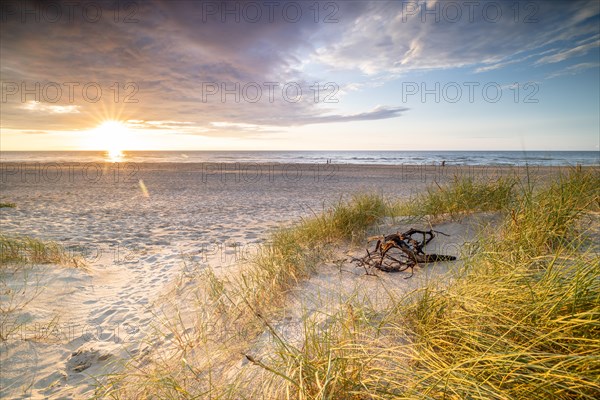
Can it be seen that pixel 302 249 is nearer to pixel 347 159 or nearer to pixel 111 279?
pixel 111 279

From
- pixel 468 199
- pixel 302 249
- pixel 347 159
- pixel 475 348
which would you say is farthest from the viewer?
pixel 347 159

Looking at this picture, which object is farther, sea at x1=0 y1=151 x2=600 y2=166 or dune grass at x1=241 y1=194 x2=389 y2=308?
sea at x1=0 y1=151 x2=600 y2=166

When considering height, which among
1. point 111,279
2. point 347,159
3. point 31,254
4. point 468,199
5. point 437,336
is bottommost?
point 111,279

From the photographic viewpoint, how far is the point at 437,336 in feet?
5.08

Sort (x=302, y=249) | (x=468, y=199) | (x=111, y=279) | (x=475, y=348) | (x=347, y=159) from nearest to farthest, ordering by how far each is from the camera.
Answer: (x=475, y=348) → (x=302, y=249) → (x=111, y=279) → (x=468, y=199) → (x=347, y=159)

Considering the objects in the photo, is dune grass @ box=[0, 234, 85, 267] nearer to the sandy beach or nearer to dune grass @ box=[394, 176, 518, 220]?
the sandy beach

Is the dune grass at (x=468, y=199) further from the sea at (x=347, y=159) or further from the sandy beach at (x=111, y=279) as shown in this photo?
the sea at (x=347, y=159)

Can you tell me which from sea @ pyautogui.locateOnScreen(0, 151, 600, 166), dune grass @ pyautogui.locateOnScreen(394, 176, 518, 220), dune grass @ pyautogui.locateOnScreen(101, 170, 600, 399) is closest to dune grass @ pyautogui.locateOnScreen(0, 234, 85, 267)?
dune grass @ pyautogui.locateOnScreen(101, 170, 600, 399)

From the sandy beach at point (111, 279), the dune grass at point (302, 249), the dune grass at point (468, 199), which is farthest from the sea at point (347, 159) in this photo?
the sandy beach at point (111, 279)

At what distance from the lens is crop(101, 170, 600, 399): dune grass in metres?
1.20

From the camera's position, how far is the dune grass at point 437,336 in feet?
3.92

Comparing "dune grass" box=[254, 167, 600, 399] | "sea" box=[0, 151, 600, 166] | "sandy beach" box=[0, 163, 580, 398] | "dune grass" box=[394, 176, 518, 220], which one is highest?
"sea" box=[0, 151, 600, 166]

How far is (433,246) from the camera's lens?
3.40m

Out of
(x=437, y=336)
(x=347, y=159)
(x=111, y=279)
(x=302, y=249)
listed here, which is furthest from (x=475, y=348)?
(x=347, y=159)
